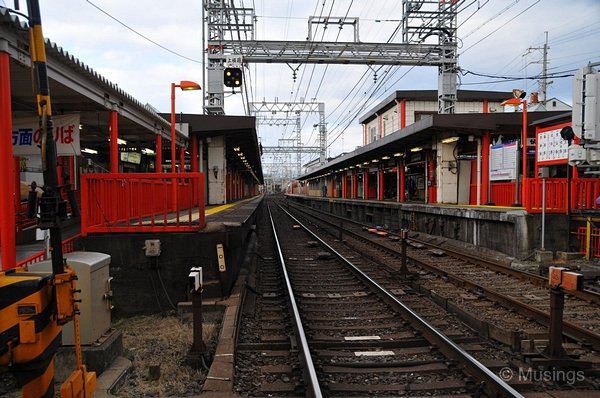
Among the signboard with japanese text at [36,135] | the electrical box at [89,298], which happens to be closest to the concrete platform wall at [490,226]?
the electrical box at [89,298]

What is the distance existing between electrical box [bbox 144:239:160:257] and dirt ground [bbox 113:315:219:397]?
982mm

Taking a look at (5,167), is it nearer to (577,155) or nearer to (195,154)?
(577,155)

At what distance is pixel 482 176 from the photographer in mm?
18594

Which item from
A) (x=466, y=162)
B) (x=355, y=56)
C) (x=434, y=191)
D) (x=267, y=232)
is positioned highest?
(x=355, y=56)

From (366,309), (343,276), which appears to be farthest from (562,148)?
(366,309)

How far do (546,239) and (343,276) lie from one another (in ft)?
18.5

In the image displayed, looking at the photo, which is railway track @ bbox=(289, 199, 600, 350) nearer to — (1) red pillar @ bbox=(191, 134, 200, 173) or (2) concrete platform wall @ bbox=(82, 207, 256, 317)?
(2) concrete platform wall @ bbox=(82, 207, 256, 317)

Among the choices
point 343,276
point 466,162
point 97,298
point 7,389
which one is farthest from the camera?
point 466,162

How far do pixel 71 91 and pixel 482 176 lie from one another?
1594cm

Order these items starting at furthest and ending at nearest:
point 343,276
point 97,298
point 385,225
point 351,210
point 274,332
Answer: point 351,210 < point 385,225 < point 343,276 < point 274,332 < point 97,298

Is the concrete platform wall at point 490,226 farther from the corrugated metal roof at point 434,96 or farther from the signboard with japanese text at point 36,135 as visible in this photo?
the corrugated metal roof at point 434,96

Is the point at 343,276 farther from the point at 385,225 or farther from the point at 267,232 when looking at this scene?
the point at 385,225

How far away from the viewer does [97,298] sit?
489cm

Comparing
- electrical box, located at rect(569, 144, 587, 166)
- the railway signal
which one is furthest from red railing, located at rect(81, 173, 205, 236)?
the railway signal
